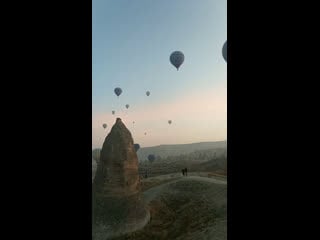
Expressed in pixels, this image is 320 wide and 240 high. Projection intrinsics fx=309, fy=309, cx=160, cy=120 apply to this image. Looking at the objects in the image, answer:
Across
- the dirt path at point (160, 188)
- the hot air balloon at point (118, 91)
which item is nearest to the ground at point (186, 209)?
the dirt path at point (160, 188)

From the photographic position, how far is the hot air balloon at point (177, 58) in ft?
56.1

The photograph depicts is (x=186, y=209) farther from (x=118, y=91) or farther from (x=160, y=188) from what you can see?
(x=118, y=91)

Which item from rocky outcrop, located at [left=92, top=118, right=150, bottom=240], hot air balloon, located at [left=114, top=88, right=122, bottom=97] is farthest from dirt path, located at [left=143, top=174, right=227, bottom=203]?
hot air balloon, located at [left=114, top=88, right=122, bottom=97]

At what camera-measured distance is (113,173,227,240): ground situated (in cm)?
1931

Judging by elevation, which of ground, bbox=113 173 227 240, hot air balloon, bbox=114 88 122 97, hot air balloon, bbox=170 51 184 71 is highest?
hot air balloon, bbox=170 51 184 71

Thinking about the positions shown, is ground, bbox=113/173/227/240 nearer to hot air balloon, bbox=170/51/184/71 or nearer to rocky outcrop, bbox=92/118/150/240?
rocky outcrop, bbox=92/118/150/240

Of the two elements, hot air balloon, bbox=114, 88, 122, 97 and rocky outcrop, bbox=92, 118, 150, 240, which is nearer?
rocky outcrop, bbox=92, 118, 150, 240

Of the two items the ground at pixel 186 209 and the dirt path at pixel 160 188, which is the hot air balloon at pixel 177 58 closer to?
the ground at pixel 186 209

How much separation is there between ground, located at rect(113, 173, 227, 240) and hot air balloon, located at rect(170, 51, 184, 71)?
26.7ft

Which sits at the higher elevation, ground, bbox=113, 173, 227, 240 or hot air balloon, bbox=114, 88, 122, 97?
hot air balloon, bbox=114, 88, 122, 97

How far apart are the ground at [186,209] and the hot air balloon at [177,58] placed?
8.14 metres

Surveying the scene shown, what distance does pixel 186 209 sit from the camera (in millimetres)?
21156
